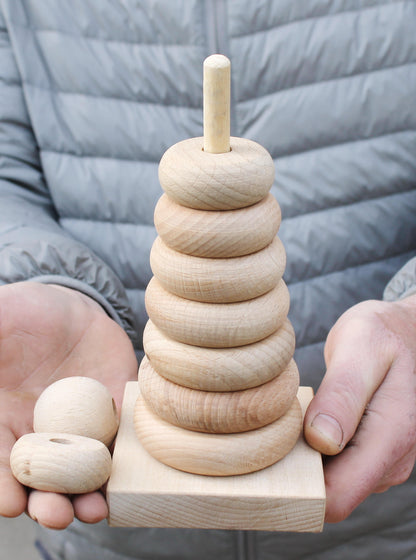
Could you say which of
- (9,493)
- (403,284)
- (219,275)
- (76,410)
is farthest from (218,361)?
(403,284)

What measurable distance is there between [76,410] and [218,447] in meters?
0.28

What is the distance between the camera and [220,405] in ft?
3.48

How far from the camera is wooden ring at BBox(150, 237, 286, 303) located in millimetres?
1000

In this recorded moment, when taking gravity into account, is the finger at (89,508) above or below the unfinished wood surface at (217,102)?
below

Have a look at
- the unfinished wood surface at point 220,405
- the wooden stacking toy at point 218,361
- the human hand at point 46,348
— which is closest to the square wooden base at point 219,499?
the wooden stacking toy at point 218,361

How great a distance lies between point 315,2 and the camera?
5.42ft

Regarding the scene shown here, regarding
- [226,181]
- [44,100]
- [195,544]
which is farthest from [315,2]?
[195,544]

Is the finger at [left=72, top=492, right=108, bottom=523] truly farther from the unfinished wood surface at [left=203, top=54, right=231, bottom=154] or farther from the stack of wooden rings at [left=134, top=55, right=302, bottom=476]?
the unfinished wood surface at [left=203, top=54, right=231, bottom=154]

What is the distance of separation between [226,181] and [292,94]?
0.88m

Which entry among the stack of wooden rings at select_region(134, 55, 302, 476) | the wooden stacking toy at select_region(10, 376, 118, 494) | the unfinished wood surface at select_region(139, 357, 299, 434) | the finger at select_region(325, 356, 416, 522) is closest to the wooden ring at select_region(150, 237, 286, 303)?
the stack of wooden rings at select_region(134, 55, 302, 476)

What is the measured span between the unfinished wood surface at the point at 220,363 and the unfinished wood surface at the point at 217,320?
0.02 metres

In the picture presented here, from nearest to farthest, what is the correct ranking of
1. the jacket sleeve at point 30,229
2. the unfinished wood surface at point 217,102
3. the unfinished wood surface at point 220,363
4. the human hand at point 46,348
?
the unfinished wood surface at point 217,102 → the unfinished wood surface at point 220,363 → the human hand at point 46,348 → the jacket sleeve at point 30,229

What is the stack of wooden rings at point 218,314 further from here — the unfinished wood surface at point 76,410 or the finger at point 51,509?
the finger at point 51,509

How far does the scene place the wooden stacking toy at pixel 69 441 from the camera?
99 centimetres
